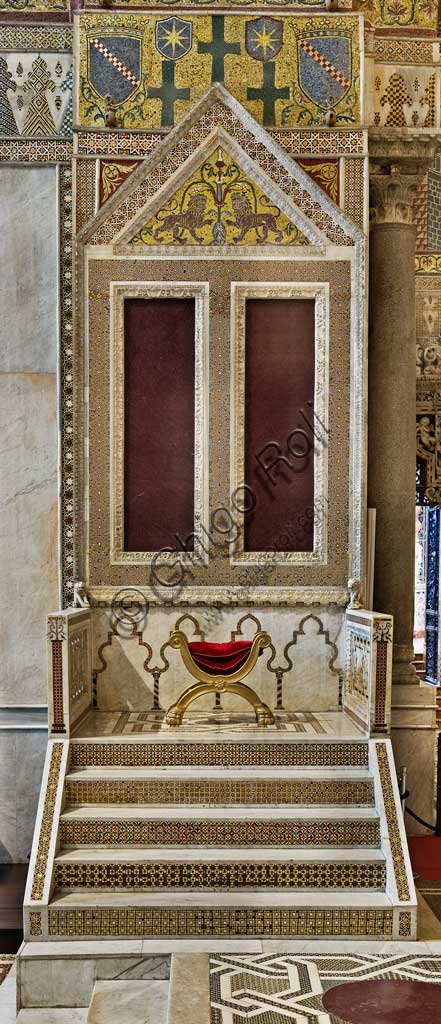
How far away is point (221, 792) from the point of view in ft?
15.0

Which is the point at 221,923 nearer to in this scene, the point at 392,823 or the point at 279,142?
the point at 392,823

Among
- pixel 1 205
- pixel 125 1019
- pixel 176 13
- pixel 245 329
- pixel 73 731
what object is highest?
pixel 176 13

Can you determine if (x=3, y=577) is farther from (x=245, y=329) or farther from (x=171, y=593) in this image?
(x=245, y=329)

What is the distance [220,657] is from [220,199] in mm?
2578

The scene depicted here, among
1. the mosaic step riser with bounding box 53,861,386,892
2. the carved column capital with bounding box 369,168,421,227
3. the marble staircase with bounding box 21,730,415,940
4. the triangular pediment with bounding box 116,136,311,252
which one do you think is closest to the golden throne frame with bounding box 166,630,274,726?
the marble staircase with bounding box 21,730,415,940

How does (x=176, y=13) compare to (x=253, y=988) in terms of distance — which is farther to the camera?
(x=176, y=13)

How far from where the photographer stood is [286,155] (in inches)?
220

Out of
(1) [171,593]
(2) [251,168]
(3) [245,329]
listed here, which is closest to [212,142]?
(2) [251,168]

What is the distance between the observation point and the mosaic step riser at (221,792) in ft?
15.0

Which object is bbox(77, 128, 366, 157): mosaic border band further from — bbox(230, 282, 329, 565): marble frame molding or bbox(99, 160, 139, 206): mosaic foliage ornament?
bbox(230, 282, 329, 565): marble frame molding

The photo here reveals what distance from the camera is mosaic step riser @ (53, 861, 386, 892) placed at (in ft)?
14.0

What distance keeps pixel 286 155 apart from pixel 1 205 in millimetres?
1647

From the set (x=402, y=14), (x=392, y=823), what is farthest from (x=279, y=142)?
(x=392, y=823)

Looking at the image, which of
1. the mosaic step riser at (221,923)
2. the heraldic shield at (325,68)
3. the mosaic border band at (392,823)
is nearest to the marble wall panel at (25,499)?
the mosaic step riser at (221,923)
